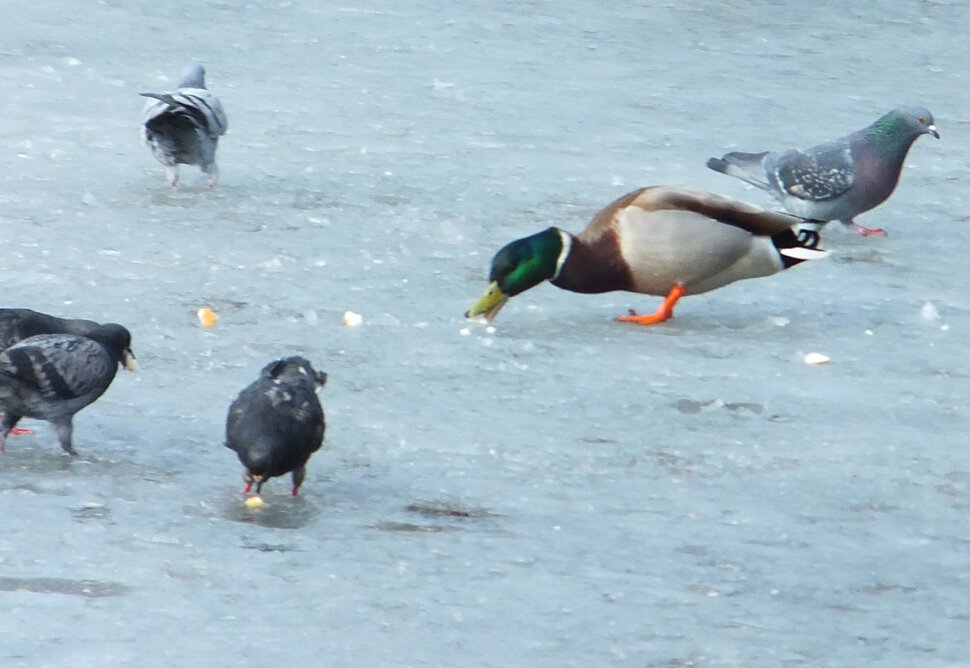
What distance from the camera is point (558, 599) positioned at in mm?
4059

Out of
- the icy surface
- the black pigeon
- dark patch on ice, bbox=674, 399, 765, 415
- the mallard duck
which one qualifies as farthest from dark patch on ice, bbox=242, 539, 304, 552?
the mallard duck

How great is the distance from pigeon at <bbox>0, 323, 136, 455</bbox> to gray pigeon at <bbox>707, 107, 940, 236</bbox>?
3845mm

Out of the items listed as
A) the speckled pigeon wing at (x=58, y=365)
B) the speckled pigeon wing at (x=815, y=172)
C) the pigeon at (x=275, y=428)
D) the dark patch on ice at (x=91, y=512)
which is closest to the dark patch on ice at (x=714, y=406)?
the pigeon at (x=275, y=428)

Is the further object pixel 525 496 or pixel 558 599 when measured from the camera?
pixel 525 496

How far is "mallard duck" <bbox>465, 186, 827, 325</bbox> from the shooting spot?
260 inches

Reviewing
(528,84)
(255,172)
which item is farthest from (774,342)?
(528,84)

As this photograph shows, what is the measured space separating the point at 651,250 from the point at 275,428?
245cm

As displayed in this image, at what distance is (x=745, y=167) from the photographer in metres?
8.22

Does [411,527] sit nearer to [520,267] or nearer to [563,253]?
[520,267]

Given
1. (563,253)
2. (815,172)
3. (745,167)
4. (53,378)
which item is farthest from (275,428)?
(745,167)

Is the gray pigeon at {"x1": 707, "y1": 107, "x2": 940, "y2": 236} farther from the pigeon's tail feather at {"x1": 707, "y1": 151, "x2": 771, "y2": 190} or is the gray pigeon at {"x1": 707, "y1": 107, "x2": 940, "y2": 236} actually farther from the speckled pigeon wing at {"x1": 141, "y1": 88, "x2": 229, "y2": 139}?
the speckled pigeon wing at {"x1": 141, "y1": 88, "x2": 229, "y2": 139}

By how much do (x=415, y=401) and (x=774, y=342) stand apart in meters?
1.51

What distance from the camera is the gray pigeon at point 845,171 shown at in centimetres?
789

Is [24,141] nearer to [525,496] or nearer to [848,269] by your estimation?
[848,269]
